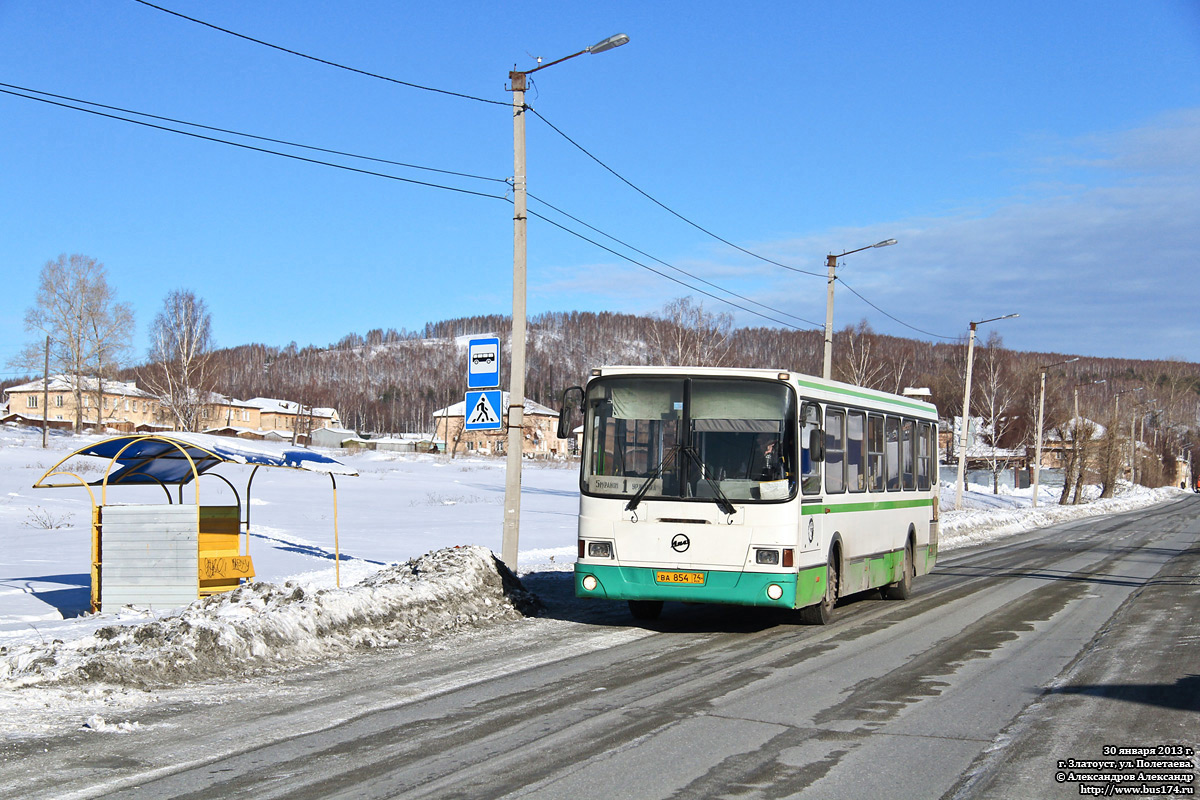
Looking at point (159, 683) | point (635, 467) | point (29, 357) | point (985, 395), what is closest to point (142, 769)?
point (159, 683)

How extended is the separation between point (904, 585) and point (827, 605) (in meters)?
4.29

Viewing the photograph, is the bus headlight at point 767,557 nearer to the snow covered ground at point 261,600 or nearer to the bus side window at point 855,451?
the bus side window at point 855,451

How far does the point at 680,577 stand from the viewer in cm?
1154

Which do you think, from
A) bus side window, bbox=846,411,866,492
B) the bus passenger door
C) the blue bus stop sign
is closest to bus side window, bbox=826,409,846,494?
bus side window, bbox=846,411,866,492

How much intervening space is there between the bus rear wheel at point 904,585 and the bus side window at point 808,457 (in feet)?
16.3

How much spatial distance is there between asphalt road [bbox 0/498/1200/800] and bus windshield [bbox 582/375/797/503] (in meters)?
1.70

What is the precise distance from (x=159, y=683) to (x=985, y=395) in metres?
79.9

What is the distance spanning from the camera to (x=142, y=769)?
6086 millimetres

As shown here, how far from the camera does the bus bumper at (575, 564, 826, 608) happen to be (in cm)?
1134

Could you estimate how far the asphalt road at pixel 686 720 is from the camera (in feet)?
19.2

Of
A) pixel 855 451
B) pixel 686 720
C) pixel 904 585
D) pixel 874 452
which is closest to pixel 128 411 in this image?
pixel 904 585

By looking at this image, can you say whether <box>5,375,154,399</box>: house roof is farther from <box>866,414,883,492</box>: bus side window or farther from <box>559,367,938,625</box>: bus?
<box>559,367,938,625</box>: bus

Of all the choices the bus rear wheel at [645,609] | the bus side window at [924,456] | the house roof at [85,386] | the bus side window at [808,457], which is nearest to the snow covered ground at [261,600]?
the bus rear wheel at [645,609]

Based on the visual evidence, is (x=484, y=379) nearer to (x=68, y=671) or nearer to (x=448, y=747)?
(x=68, y=671)
